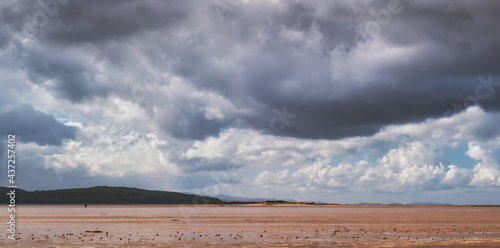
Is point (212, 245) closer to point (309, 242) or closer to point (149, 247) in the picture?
point (149, 247)

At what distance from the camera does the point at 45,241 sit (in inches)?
1747

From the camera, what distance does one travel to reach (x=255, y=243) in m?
42.2

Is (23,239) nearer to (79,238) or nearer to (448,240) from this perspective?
(79,238)

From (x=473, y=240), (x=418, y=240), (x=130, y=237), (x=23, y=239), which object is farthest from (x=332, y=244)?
(x=23, y=239)

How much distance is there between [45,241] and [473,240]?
40669mm

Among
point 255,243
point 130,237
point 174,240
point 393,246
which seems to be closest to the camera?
point 393,246

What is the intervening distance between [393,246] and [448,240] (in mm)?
8641

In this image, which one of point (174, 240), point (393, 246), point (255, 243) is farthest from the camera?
point (174, 240)

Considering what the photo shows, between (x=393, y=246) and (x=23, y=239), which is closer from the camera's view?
(x=393, y=246)

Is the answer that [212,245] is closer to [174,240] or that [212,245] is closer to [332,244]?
[174,240]

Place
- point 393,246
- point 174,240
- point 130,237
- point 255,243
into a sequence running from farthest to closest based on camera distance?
point 130,237
point 174,240
point 255,243
point 393,246

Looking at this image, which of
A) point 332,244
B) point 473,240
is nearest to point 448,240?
point 473,240

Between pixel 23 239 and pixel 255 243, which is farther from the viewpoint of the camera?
pixel 23 239

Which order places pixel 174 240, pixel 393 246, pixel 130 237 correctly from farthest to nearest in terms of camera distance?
pixel 130 237, pixel 174 240, pixel 393 246
